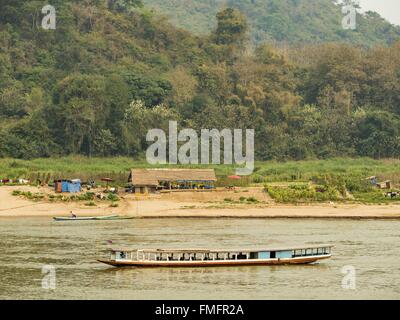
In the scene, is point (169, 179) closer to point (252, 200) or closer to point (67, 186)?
point (252, 200)

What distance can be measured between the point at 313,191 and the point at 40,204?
17.6m

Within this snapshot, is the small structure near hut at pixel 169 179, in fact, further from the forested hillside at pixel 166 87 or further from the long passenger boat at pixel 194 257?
the long passenger boat at pixel 194 257

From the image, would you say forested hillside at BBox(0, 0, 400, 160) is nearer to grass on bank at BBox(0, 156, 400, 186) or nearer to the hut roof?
grass on bank at BBox(0, 156, 400, 186)

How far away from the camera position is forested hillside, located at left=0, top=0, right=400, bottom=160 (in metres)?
82.6

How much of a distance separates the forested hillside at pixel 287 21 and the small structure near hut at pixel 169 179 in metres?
71.2

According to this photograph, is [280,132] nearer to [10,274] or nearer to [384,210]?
[384,210]

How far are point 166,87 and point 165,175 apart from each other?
84.9ft

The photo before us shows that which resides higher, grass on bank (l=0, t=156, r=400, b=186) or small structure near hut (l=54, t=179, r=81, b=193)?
grass on bank (l=0, t=156, r=400, b=186)

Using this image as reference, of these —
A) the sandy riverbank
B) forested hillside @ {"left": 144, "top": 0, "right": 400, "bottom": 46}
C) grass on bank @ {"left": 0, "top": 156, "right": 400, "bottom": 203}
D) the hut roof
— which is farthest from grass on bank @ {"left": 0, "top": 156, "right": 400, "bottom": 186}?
forested hillside @ {"left": 144, "top": 0, "right": 400, "bottom": 46}

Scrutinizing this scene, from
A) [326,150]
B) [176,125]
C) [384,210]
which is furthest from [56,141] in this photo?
[384,210]

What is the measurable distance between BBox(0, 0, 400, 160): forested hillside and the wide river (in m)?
26.0

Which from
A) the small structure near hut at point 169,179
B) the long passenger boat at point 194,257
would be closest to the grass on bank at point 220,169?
the small structure near hut at point 169,179

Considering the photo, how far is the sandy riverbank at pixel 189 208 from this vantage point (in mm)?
59156
